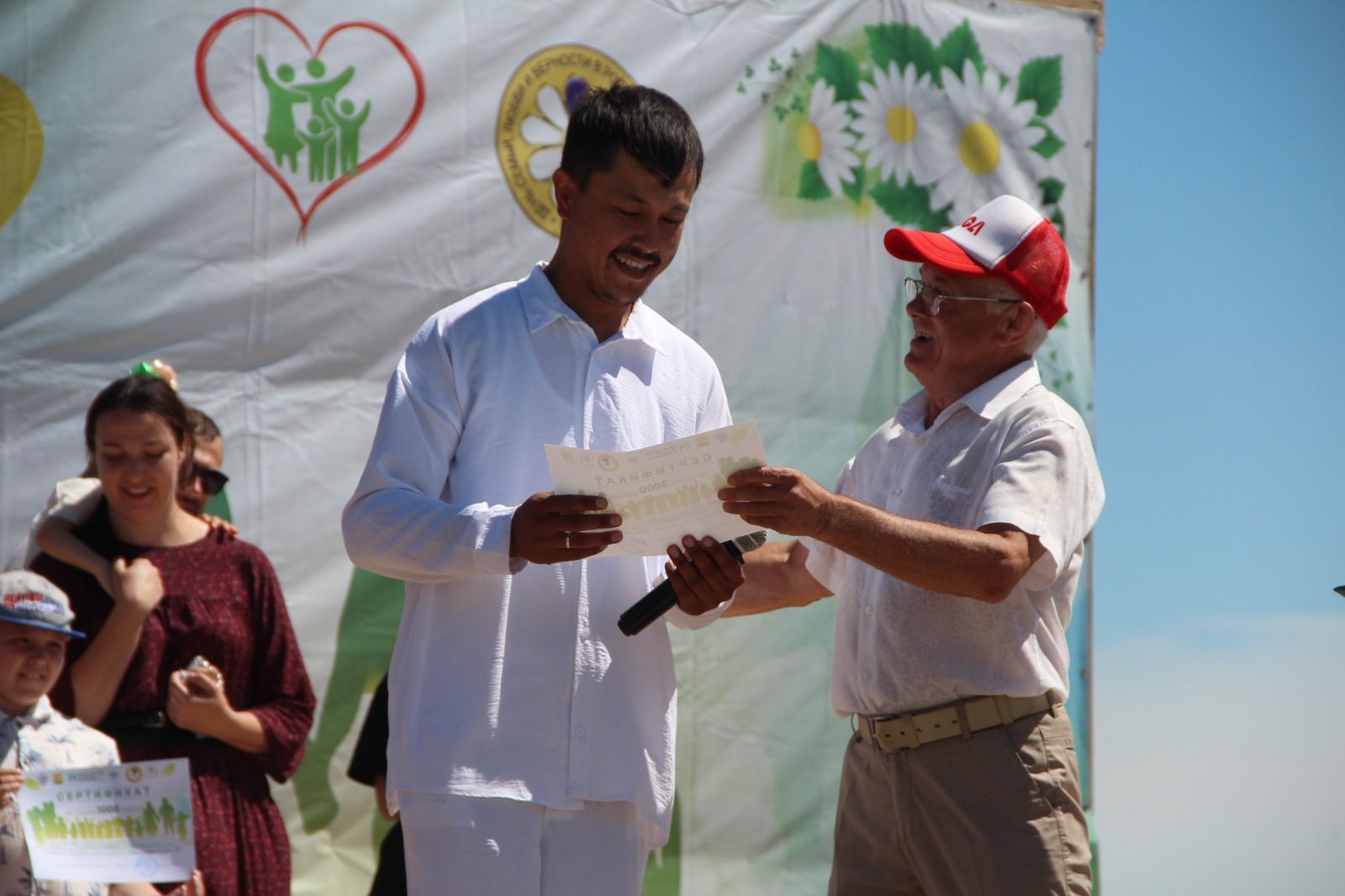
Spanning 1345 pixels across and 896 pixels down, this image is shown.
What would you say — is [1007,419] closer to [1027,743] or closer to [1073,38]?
[1027,743]

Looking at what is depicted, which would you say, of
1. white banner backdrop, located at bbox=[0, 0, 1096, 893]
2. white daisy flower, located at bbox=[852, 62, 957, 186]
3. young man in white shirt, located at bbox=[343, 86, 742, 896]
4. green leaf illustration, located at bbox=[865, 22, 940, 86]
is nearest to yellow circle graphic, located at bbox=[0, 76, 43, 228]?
white banner backdrop, located at bbox=[0, 0, 1096, 893]

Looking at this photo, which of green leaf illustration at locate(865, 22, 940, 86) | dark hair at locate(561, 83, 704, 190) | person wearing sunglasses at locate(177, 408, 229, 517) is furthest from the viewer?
green leaf illustration at locate(865, 22, 940, 86)

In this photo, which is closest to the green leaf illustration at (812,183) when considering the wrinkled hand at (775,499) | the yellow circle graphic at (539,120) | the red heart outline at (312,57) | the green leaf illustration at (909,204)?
the green leaf illustration at (909,204)

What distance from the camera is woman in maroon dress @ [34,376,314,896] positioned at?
10.3ft

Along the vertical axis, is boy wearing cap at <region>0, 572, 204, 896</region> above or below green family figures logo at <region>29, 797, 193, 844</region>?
above

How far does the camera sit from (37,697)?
305cm

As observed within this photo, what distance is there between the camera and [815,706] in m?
4.40

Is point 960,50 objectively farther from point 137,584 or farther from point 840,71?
point 137,584

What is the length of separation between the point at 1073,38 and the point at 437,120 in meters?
2.24

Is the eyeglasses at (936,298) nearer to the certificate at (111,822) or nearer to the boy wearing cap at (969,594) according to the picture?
the boy wearing cap at (969,594)

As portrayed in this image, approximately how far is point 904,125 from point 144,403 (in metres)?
2.61

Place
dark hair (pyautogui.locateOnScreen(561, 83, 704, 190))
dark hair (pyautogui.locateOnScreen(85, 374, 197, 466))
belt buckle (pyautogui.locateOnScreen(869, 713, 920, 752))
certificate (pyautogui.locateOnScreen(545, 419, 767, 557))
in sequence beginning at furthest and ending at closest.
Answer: dark hair (pyautogui.locateOnScreen(85, 374, 197, 466)) < belt buckle (pyautogui.locateOnScreen(869, 713, 920, 752)) < dark hair (pyautogui.locateOnScreen(561, 83, 704, 190)) < certificate (pyautogui.locateOnScreen(545, 419, 767, 557))

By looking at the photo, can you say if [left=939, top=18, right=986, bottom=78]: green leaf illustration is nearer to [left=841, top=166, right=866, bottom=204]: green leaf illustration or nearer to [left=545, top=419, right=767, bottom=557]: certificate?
[left=841, top=166, right=866, bottom=204]: green leaf illustration

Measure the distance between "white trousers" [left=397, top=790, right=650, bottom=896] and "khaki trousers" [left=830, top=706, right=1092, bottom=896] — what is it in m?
0.65
